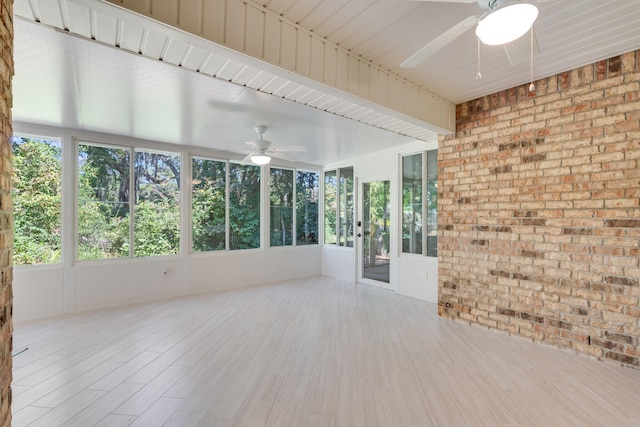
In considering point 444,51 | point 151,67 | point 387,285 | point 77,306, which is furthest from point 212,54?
point 387,285

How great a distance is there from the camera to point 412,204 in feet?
16.6

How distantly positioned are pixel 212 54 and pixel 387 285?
4.69 metres

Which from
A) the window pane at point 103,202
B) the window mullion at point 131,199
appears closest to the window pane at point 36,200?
the window pane at point 103,202

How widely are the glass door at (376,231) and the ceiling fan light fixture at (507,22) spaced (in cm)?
401

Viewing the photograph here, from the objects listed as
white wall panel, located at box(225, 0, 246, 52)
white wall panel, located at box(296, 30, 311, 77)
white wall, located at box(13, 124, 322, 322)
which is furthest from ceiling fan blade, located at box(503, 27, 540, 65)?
white wall, located at box(13, 124, 322, 322)

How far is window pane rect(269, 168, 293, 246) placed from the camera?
20.7 feet

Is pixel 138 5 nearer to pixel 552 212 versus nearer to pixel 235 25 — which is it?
pixel 235 25

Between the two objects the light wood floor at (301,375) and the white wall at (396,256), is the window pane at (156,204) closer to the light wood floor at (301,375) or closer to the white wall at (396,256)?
the light wood floor at (301,375)

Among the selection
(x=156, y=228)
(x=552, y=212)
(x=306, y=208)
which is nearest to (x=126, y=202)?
(x=156, y=228)

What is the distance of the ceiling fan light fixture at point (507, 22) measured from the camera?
1.40m

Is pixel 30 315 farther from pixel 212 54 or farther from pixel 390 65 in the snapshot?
pixel 390 65

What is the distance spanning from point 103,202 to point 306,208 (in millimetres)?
3811

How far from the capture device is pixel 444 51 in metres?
2.52

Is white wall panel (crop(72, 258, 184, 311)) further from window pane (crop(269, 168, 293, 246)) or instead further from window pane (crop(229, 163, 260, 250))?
window pane (crop(269, 168, 293, 246))
